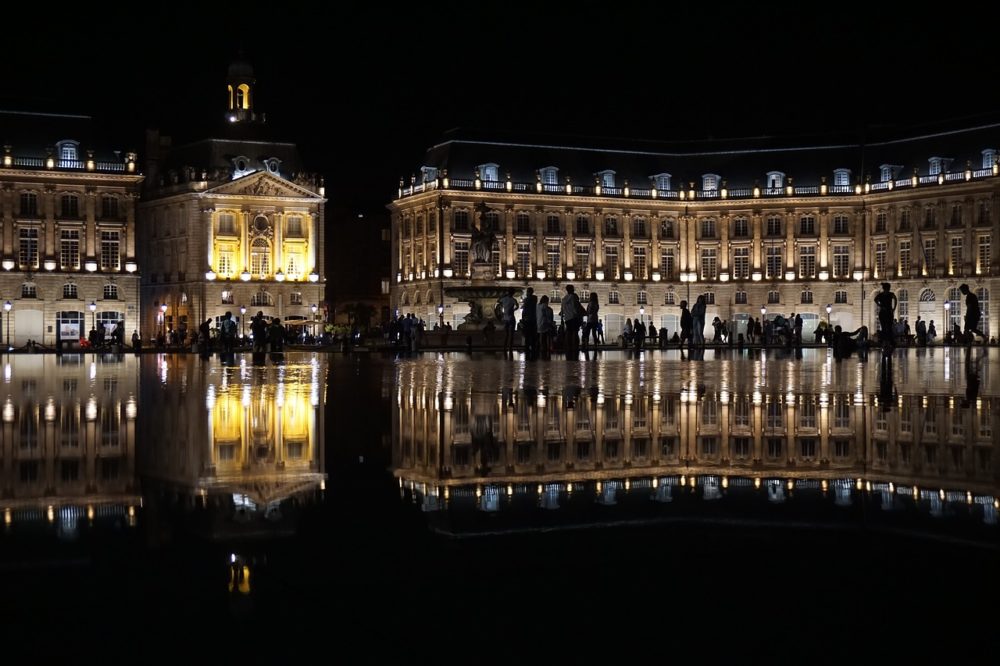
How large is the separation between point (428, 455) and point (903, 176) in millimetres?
84682

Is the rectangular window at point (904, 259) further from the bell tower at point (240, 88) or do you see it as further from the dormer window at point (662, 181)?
the bell tower at point (240, 88)

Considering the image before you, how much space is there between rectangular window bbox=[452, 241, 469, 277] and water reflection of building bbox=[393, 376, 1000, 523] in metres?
74.2

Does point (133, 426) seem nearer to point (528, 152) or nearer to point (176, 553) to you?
point (176, 553)

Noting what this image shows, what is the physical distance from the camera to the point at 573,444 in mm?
8367

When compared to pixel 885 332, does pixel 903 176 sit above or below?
above

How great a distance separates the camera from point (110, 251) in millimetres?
80375

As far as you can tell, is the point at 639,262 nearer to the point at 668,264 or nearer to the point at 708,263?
the point at 668,264

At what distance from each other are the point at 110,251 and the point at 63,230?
3015 mm

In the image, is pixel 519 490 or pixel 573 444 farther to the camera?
pixel 573 444

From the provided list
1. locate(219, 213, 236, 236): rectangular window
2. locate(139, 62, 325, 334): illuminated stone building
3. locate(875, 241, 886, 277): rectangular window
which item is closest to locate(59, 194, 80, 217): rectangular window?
locate(139, 62, 325, 334): illuminated stone building

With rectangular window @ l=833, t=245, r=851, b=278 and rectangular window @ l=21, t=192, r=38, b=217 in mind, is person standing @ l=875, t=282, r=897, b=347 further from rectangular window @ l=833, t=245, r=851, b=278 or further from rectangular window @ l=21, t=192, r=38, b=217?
rectangular window @ l=833, t=245, r=851, b=278

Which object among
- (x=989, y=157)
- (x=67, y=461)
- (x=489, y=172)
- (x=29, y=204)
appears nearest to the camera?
(x=67, y=461)

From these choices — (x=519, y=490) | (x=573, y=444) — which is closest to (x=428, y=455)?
(x=573, y=444)

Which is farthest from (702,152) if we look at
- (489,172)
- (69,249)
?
(69,249)
